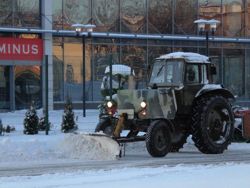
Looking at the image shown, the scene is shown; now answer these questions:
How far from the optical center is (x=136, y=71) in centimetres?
3619

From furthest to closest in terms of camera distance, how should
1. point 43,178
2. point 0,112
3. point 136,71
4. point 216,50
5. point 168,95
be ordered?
1. point 216,50
2. point 136,71
3. point 0,112
4. point 168,95
5. point 43,178

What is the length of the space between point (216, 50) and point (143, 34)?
5485 mm

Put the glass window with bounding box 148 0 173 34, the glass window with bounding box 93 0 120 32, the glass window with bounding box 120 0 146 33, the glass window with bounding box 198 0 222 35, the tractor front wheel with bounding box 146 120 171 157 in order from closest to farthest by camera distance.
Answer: the tractor front wheel with bounding box 146 120 171 157 < the glass window with bounding box 93 0 120 32 < the glass window with bounding box 120 0 146 33 < the glass window with bounding box 148 0 173 34 < the glass window with bounding box 198 0 222 35

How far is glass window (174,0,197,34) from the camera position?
38562 millimetres

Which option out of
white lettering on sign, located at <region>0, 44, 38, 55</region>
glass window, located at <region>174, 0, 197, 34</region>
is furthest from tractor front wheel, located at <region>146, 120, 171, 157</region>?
glass window, located at <region>174, 0, 197, 34</region>

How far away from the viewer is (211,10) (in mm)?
39812

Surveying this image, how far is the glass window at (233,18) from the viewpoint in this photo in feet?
133

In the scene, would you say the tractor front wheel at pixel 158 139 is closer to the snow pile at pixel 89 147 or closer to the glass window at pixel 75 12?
the snow pile at pixel 89 147

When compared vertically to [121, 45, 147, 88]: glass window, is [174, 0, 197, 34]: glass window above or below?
above

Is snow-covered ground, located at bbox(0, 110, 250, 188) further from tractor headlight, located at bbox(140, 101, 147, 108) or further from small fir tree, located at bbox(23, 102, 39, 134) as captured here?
tractor headlight, located at bbox(140, 101, 147, 108)

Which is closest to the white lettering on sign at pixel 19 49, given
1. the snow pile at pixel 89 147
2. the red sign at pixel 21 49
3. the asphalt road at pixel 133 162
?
the red sign at pixel 21 49

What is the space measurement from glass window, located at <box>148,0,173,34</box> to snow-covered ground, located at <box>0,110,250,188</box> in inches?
756

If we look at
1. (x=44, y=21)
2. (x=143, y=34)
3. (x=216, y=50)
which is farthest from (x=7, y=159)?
(x=216, y=50)

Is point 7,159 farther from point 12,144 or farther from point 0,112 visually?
point 0,112
